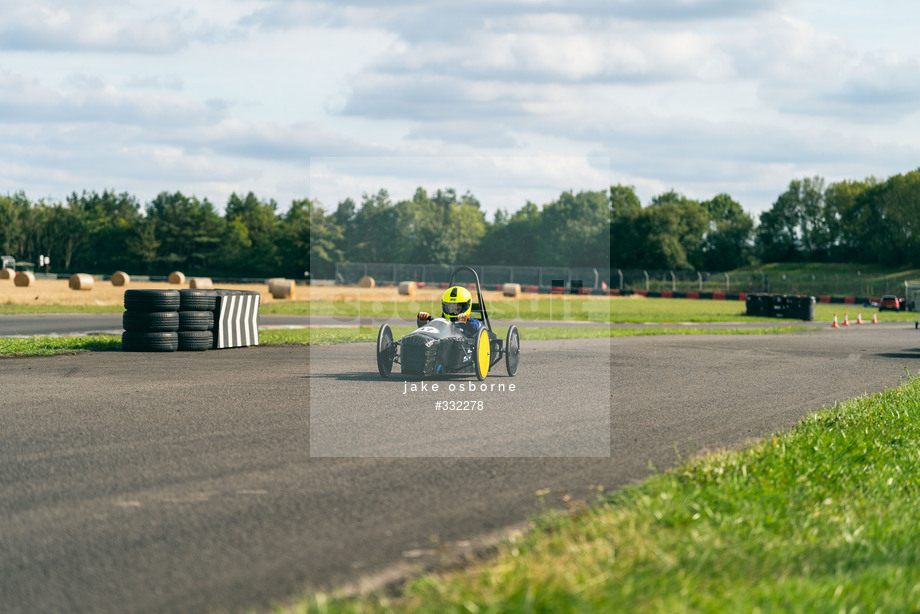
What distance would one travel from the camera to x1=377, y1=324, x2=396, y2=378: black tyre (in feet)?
40.7

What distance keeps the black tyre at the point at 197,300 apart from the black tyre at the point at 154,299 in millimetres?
133

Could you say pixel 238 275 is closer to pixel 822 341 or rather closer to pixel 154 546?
pixel 822 341

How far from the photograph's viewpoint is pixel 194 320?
17578 mm

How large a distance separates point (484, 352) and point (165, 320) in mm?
7949

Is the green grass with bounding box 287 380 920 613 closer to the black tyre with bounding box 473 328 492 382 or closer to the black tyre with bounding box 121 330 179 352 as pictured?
the black tyre with bounding box 473 328 492 382

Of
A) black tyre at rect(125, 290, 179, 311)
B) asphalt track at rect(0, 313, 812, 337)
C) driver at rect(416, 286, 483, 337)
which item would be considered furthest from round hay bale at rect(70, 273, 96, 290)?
driver at rect(416, 286, 483, 337)

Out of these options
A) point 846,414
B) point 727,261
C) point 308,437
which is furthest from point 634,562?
point 727,261

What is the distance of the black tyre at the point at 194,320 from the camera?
1752 centimetres

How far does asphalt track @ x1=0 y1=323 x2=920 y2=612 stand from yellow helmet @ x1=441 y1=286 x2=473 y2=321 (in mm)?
1228

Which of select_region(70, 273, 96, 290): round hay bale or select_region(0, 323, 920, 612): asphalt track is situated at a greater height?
select_region(70, 273, 96, 290): round hay bale

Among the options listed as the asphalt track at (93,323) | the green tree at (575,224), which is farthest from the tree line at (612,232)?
the asphalt track at (93,323)

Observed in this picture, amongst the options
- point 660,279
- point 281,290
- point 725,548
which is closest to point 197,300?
point 725,548

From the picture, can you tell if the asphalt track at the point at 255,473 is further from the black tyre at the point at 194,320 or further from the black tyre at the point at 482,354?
the black tyre at the point at 194,320

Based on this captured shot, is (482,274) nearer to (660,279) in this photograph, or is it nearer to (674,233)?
(660,279)
